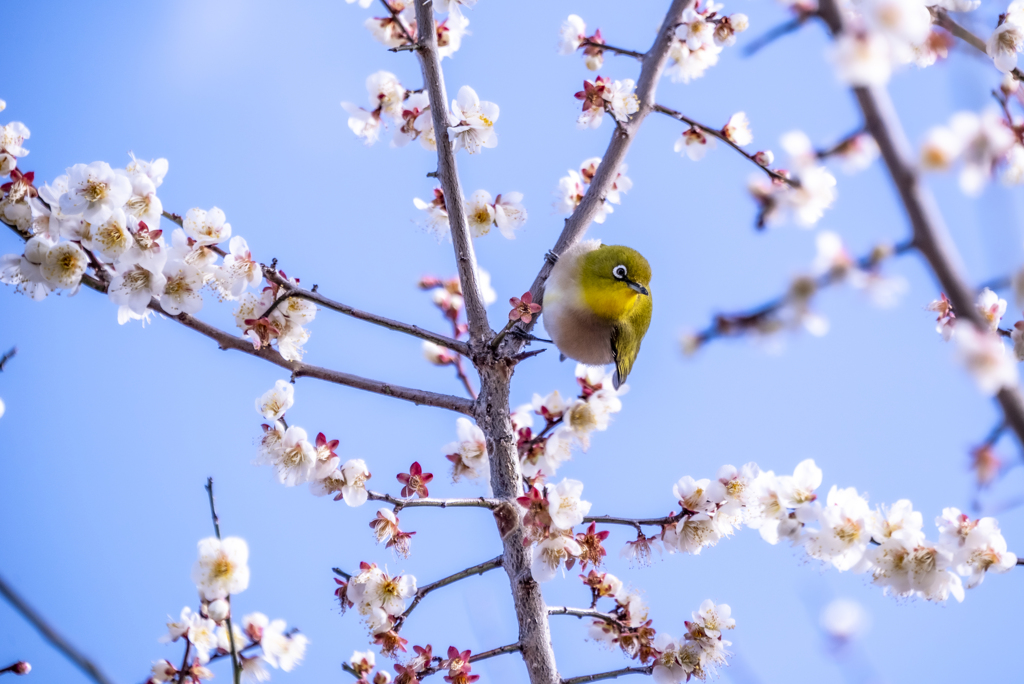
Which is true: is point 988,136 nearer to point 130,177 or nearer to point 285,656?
point 130,177

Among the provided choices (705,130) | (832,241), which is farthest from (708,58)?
(832,241)

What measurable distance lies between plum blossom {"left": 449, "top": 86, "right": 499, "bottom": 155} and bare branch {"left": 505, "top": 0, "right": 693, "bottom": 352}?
1.65 feet

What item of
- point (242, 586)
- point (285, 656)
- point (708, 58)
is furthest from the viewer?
point (708, 58)

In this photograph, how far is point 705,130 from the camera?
3201 millimetres

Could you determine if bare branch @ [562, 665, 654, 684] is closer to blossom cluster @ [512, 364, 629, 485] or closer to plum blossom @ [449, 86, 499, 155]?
blossom cluster @ [512, 364, 629, 485]

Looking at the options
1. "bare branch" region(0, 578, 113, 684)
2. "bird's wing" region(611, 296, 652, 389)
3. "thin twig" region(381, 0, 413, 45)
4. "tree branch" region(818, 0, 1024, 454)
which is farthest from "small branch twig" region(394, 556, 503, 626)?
"thin twig" region(381, 0, 413, 45)

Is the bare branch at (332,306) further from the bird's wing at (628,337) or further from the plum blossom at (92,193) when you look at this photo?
the bird's wing at (628,337)

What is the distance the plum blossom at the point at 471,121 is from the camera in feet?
9.12

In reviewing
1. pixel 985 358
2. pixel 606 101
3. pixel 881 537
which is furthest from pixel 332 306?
pixel 881 537

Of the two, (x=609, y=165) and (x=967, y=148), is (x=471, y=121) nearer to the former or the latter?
(x=609, y=165)

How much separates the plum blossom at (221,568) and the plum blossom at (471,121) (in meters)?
1.72

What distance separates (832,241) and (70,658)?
4.31ft

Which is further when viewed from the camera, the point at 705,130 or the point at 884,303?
the point at 705,130

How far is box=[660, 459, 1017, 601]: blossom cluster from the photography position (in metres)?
2.13
